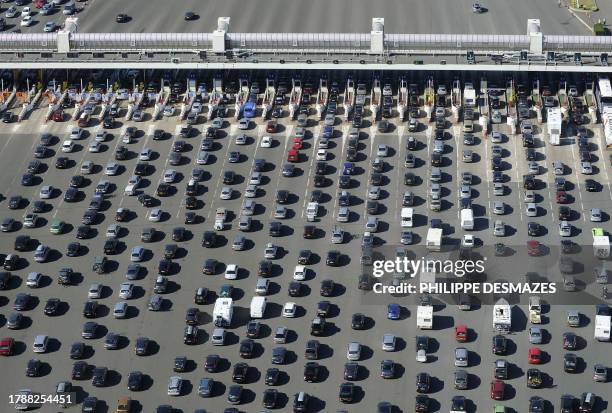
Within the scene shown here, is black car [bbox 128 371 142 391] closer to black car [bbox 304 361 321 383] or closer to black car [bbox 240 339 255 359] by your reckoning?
black car [bbox 240 339 255 359]

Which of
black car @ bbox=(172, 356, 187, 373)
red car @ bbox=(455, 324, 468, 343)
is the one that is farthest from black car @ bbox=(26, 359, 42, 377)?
red car @ bbox=(455, 324, 468, 343)

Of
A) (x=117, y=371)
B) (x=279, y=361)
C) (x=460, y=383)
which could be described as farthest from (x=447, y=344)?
(x=117, y=371)

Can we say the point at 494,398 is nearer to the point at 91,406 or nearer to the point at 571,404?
the point at 571,404

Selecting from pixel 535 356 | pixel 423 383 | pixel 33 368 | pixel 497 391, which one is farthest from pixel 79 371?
pixel 535 356

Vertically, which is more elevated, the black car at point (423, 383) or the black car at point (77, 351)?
the black car at point (423, 383)

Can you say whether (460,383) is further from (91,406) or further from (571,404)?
(91,406)

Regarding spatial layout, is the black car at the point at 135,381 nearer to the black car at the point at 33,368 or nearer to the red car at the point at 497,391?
Result: the black car at the point at 33,368

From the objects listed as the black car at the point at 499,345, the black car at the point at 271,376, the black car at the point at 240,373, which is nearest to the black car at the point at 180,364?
the black car at the point at 240,373

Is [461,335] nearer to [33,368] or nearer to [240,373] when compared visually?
[240,373]
